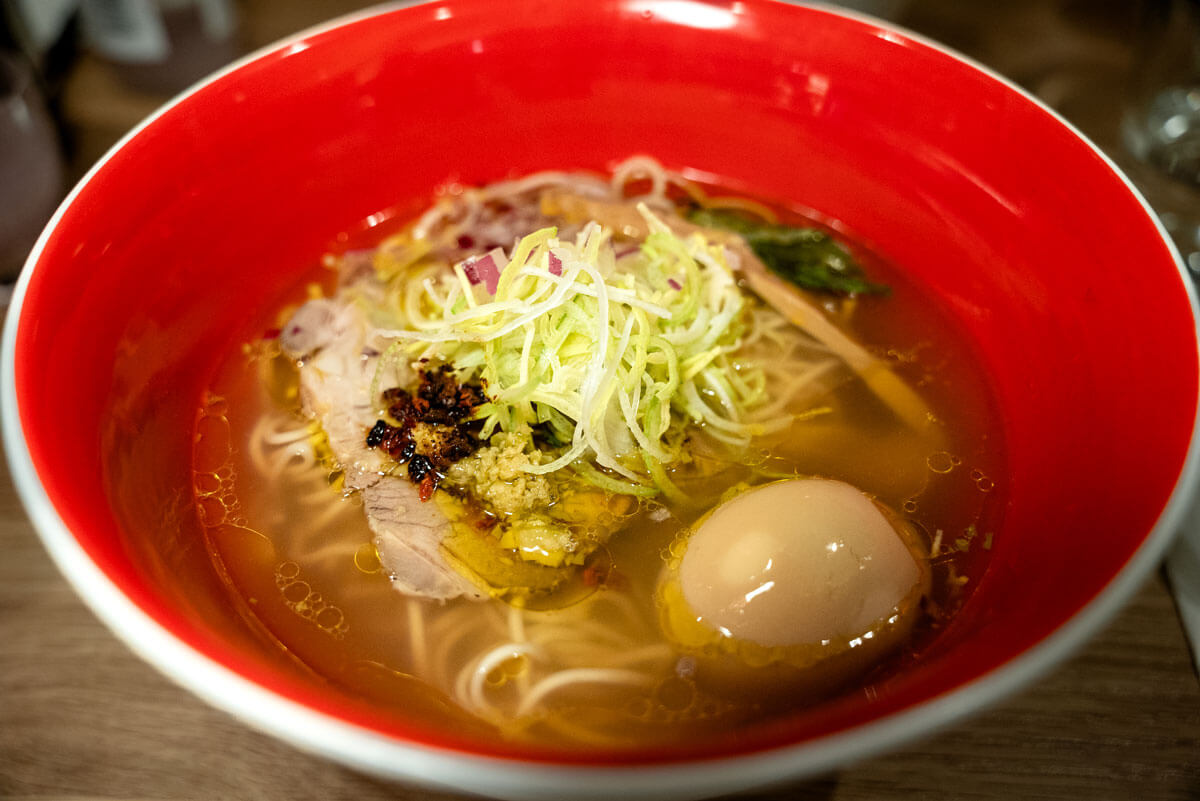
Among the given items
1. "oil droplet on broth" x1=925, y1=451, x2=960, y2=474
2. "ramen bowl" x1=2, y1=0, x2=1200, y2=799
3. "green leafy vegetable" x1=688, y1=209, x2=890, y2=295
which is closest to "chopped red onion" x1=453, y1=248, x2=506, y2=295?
"ramen bowl" x1=2, y1=0, x2=1200, y2=799

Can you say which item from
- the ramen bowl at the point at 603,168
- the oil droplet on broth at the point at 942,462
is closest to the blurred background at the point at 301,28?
the ramen bowl at the point at 603,168

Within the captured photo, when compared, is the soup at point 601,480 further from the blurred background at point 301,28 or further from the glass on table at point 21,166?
the blurred background at point 301,28

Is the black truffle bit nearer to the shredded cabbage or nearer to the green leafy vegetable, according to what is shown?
the shredded cabbage

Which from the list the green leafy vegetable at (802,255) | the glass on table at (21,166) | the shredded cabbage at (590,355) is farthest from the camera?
the glass on table at (21,166)

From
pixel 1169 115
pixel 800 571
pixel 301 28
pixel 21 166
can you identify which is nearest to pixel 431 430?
pixel 800 571

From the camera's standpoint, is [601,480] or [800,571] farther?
[601,480]

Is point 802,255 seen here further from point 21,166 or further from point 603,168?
point 21,166
